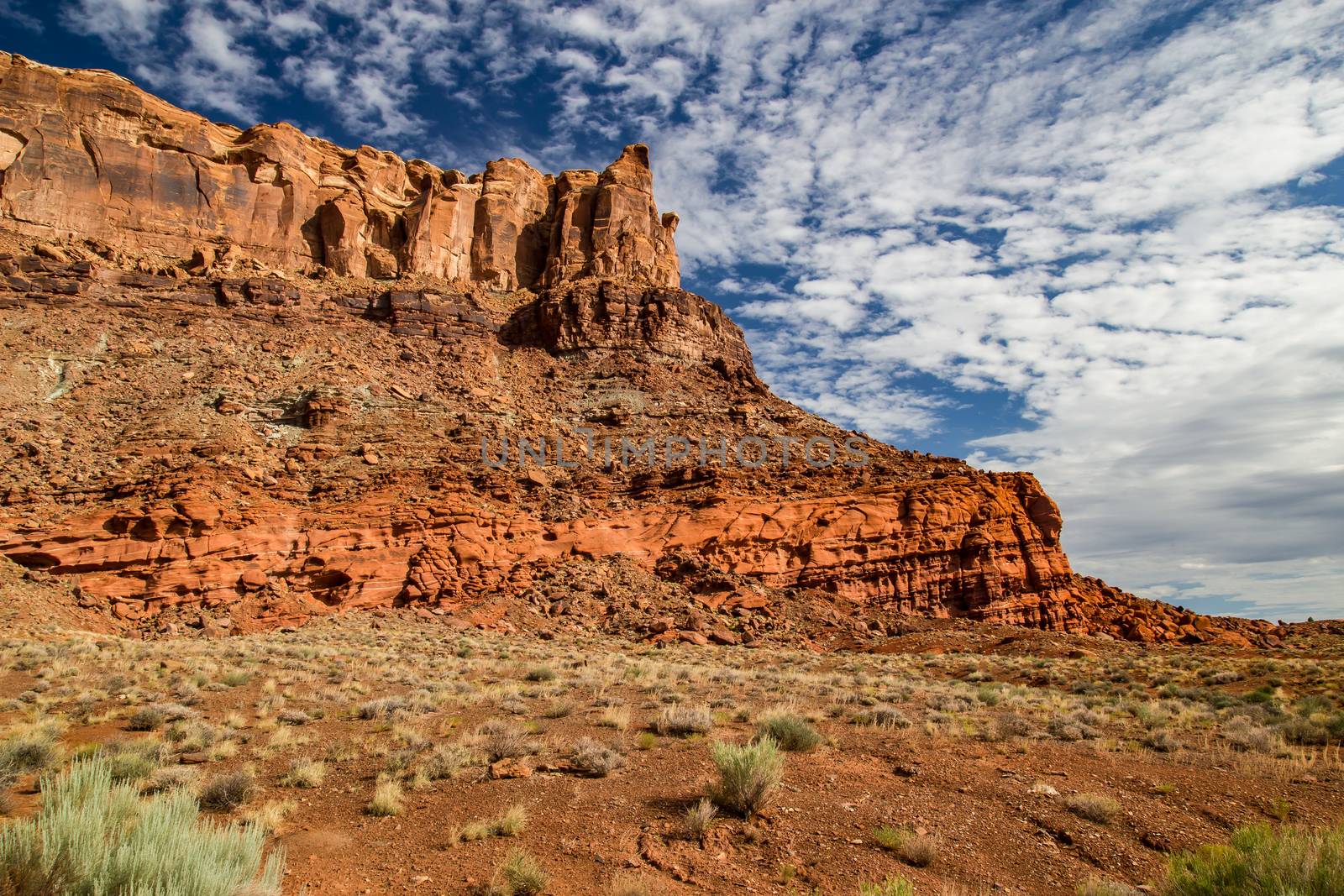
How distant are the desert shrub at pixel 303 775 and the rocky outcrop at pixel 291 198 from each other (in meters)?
53.4

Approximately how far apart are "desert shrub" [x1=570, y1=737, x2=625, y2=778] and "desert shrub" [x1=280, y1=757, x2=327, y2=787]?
9.82ft

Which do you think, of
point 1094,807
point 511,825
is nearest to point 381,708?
point 511,825

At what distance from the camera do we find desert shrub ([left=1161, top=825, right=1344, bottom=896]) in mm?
3721

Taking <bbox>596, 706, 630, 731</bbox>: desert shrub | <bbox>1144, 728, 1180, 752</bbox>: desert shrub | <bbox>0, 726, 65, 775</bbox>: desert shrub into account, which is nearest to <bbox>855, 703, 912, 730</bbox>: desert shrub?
<bbox>1144, 728, 1180, 752</bbox>: desert shrub

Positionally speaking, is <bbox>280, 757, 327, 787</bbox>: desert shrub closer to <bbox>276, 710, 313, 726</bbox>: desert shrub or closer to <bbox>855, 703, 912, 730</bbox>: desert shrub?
<bbox>276, 710, 313, 726</bbox>: desert shrub

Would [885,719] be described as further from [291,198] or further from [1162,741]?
[291,198]

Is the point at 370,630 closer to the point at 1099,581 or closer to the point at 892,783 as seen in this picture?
the point at 892,783

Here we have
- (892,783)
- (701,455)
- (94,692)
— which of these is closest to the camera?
(892,783)

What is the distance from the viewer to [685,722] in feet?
32.0

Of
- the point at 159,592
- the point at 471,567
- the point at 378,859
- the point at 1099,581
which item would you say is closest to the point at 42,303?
the point at 159,592

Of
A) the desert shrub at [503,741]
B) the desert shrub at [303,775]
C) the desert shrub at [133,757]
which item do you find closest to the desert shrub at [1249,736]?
the desert shrub at [503,741]

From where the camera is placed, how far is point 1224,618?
36.3m

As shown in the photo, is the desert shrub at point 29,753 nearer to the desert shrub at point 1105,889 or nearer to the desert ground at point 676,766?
the desert ground at point 676,766

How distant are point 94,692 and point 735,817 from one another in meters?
12.1
